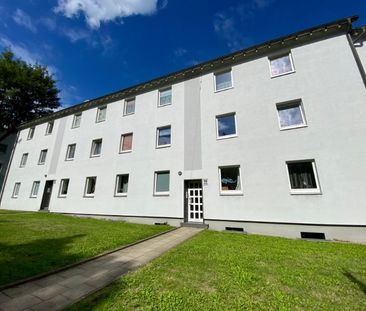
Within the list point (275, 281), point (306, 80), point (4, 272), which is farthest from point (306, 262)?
point (306, 80)

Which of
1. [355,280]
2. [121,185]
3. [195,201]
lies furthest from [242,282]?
[121,185]

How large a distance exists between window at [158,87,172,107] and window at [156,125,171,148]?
1910 mm

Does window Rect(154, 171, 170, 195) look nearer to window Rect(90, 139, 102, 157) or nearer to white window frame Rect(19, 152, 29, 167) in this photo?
window Rect(90, 139, 102, 157)

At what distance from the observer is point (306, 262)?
16.6ft

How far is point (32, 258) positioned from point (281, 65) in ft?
45.6

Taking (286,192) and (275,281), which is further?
(286,192)

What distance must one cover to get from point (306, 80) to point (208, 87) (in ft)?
18.0

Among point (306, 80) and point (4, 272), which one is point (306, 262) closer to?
point (4, 272)

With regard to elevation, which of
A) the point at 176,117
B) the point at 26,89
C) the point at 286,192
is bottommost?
the point at 286,192

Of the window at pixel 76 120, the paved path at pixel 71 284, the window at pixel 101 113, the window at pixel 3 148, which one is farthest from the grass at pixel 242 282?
the window at pixel 3 148

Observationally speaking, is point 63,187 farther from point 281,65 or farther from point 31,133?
point 281,65

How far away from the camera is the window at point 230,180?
33.1 feet

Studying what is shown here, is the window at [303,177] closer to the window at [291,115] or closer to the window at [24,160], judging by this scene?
the window at [291,115]

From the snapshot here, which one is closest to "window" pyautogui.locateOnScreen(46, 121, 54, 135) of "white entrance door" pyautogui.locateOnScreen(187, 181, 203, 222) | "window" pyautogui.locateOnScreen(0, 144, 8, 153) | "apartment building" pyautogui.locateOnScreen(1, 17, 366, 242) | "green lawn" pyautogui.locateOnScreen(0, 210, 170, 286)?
"apartment building" pyautogui.locateOnScreen(1, 17, 366, 242)
